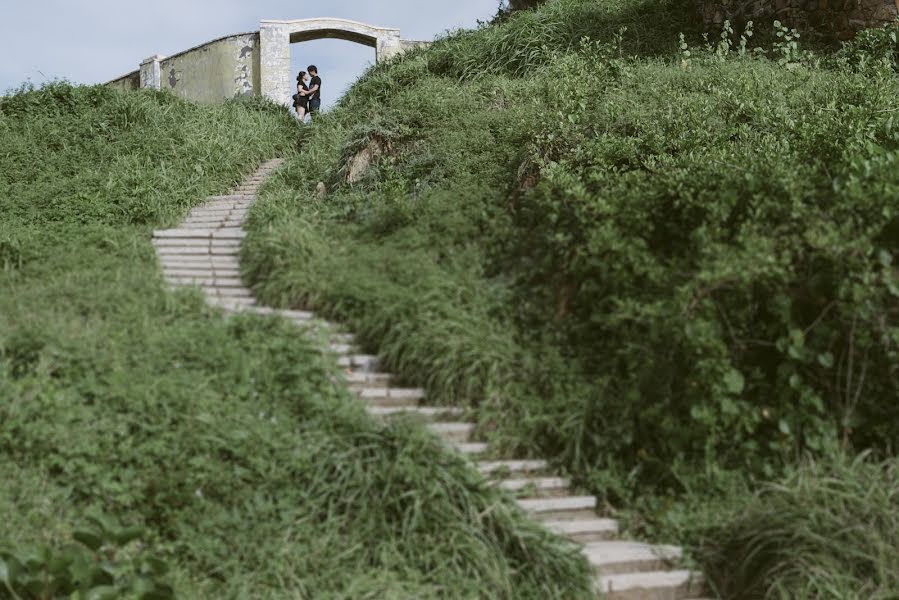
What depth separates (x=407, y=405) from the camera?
651cm

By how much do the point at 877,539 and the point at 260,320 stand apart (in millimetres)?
4252

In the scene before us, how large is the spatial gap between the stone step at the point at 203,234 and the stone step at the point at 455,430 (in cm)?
452

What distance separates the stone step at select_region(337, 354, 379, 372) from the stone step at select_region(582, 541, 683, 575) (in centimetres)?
224

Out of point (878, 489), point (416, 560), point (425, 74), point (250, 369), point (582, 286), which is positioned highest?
point (425, 74)

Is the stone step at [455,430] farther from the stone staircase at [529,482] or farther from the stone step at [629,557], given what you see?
the stone step at [629,557]

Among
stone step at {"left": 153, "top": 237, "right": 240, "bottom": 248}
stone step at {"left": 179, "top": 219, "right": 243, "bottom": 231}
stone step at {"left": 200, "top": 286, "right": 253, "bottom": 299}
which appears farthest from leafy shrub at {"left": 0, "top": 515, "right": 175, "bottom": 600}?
stone step at {"left": 179, "top": 219, "right": 243, "bottom": 231}

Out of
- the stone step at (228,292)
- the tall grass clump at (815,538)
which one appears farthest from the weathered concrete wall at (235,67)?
the tall grass clump at (815,538)

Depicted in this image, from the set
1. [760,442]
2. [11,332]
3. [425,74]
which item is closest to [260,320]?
[11,332]

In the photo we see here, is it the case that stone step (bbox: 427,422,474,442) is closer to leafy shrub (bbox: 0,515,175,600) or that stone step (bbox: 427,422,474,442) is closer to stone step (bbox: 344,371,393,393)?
stone step (bbox: 344,371,393,393)

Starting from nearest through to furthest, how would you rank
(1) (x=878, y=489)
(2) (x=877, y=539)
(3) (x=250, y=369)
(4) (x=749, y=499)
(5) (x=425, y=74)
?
(2) (x=877, y=539) < (1) (x=878, y=489) < (4) (x=749, y=499) < (3) (x=250, y=369) < (5) (x=425, y=74)

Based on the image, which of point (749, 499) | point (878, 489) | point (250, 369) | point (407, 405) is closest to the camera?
point (878, 489)

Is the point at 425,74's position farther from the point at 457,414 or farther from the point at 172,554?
the point at 172,554

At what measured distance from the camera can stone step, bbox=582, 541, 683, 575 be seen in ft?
17.0

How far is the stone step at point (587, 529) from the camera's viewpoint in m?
5.47
